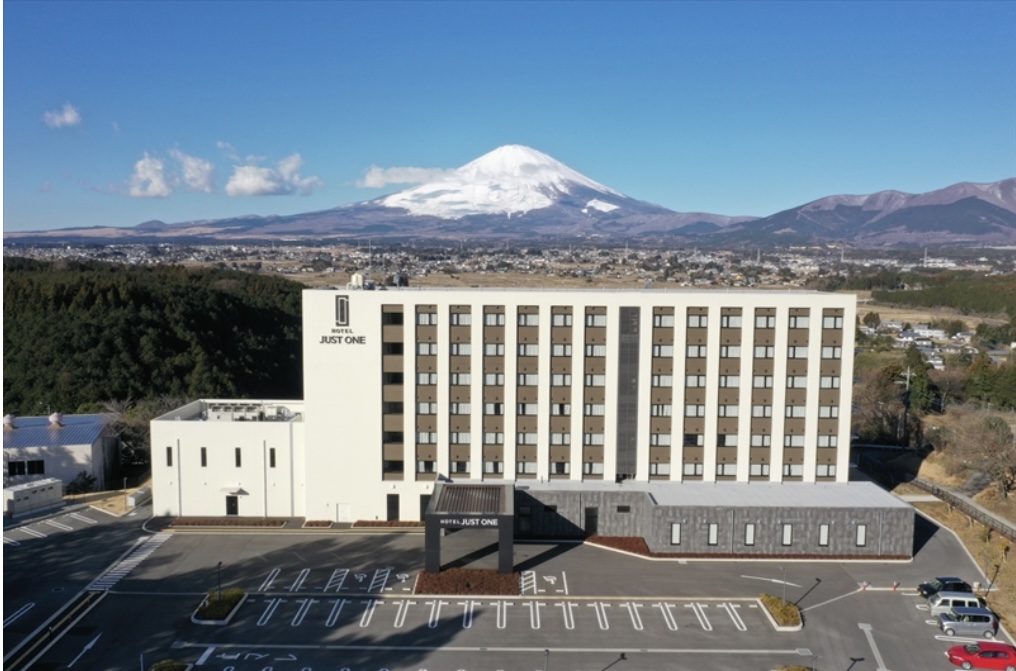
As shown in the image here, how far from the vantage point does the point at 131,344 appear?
247 feet

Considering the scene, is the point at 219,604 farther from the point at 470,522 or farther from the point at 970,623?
the point at 970,623

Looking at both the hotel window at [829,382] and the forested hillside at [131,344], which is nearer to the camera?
the hotel window at [829,382]

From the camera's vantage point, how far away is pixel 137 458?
59.4m

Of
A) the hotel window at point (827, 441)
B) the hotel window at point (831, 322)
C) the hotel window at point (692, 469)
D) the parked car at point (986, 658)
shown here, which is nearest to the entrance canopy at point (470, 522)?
the hotel window at point (692, 469)

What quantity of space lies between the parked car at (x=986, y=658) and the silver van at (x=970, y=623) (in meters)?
2.31

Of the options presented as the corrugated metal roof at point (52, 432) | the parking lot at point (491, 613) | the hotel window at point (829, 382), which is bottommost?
the parking lot at point (491, 613)

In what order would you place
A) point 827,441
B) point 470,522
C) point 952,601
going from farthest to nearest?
point 827,441, point 470,522, point 952,601

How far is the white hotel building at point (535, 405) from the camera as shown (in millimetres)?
43875

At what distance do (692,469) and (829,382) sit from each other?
350 inches

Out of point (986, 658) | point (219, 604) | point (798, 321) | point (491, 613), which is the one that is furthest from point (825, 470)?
point (219, 604)

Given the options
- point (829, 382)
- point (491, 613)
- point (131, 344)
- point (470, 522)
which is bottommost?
point (491, 613)

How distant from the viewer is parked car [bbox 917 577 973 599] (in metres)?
35.2

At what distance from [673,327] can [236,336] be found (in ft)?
195

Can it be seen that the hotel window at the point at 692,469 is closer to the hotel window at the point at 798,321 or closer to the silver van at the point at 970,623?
the hotel window at the point at 798,321
